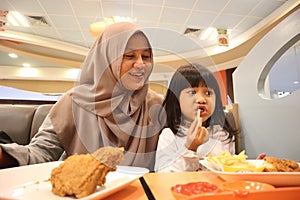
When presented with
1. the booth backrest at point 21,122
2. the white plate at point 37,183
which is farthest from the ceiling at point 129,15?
the white plate at point 37,183

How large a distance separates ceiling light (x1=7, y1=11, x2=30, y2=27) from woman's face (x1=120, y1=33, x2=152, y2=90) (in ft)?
11.6

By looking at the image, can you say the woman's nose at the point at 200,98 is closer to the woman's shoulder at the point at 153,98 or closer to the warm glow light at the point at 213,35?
the woman's shoulder at the point at 153,98

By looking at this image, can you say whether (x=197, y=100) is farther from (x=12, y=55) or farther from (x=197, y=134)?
(x=12, y=55)

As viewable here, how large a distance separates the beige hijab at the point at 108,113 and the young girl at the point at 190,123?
10 centimetres

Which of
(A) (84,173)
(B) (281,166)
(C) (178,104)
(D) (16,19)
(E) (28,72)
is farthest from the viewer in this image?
(E) (28,72)

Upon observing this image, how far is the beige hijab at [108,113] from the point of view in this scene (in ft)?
2.96

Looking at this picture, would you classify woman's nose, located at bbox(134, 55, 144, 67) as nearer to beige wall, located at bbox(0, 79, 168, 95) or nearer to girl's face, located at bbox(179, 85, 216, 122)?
girl's face, located at bbox(179, 85, 216, 122)

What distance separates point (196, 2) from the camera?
316 centimetres

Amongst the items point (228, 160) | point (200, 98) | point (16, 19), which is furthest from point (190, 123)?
point (16, 19)

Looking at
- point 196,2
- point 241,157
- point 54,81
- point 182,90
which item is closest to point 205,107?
point 182,90

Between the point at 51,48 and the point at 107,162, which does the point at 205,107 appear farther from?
the point at 51,48

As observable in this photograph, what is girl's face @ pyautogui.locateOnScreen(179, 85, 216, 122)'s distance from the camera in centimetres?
88

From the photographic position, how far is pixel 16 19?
12.1ft

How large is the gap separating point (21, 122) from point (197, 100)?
1.37 m
